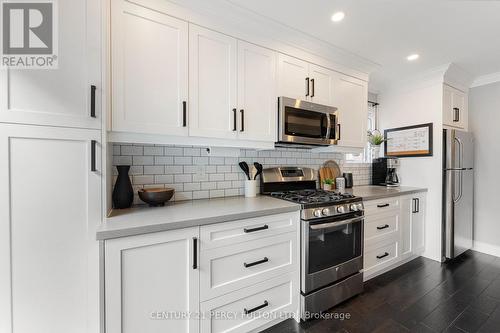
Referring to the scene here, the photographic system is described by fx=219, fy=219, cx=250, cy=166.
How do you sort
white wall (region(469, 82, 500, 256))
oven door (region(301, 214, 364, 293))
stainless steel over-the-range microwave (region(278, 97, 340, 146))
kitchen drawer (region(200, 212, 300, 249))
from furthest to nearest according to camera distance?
white wall (region(469, 82, 500, 256)) → stainless steel over-the-range microwave (region(278, 97, 340, 146)) → oven door (region(301, 214, 364, 293)) → kitchen drawer (region(200, 212, 300, 249))

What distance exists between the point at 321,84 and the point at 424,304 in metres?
2.32

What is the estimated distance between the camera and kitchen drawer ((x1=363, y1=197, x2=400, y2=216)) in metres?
2.34

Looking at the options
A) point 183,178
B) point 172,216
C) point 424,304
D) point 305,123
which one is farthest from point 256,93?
point 424,304

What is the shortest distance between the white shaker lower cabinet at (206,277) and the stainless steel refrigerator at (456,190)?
8.03 ft

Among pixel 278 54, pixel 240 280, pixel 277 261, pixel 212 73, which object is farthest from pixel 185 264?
pixel 278 54

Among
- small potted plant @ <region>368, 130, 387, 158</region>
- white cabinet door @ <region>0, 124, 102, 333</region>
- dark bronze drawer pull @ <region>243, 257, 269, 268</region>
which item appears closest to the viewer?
white cabinet door @ <region>0, 124, 102, 333</region>

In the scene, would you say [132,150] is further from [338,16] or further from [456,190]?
[456,190]

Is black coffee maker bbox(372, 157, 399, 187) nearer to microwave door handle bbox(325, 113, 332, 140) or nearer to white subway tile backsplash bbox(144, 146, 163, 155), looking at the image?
microwave door handle bbox(325, 113, 332, 140)

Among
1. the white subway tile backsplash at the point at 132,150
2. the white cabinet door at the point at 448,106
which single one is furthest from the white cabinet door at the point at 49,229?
the white cabinet door at the point at 448,106

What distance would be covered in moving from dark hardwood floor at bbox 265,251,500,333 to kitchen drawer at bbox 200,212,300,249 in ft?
2.62

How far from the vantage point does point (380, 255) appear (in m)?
2.49

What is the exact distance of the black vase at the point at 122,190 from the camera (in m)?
1.58

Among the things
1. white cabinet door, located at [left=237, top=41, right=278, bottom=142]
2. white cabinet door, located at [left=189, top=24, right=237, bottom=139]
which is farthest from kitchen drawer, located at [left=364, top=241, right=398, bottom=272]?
white cabinet door, located at [left=189, top=24, right=237, bottom=139]

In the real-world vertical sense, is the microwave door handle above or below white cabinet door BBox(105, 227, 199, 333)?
above
